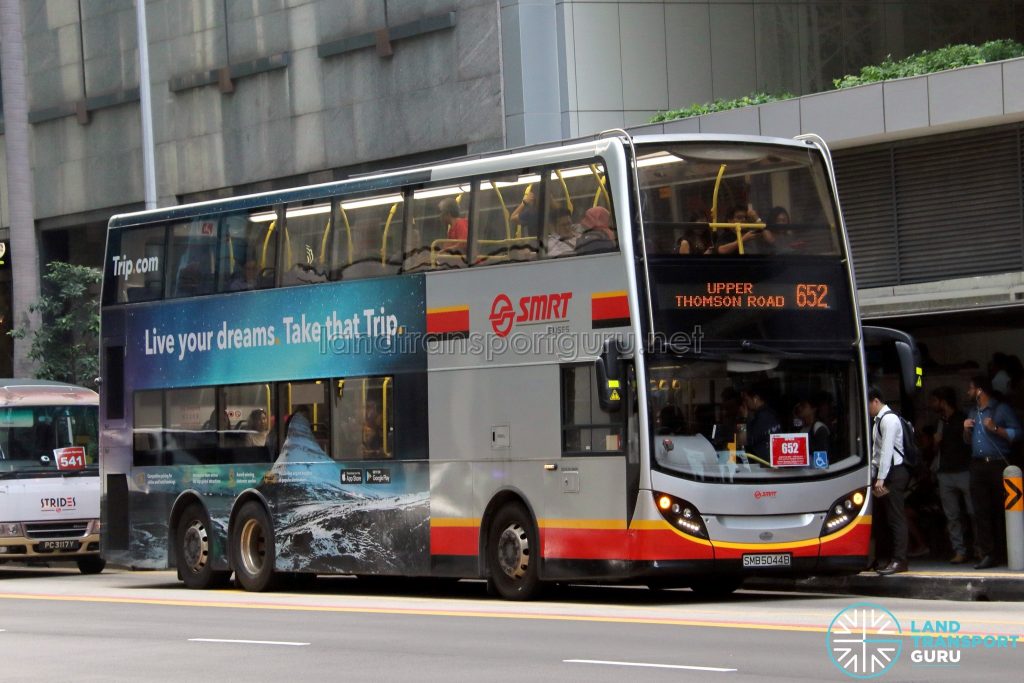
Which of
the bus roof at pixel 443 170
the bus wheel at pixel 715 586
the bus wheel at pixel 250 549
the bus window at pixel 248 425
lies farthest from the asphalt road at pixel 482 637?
the bus roof at pixel 443 170

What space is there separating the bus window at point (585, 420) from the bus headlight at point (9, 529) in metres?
10.6

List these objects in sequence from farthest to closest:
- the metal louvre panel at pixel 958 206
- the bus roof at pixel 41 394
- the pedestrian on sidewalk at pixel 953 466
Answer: the bus roof at pixel 41 394
the metal louvre panel at pixel 958 206
the pedestrian on sidewalk at pixel 953 466

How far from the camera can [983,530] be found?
58.5 feet

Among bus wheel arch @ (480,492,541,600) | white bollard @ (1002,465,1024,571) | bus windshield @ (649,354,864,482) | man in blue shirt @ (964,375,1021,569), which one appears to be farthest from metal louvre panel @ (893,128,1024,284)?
bus wheel arch @ (480,492,541,600)

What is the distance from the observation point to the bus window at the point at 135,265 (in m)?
21.0

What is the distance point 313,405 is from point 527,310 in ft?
11.1

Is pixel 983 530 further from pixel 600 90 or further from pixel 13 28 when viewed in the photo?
pixel 13 28

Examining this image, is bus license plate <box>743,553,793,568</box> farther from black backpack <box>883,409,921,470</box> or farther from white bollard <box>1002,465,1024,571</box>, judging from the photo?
white bollard <box>1002,465,1024,571</box>

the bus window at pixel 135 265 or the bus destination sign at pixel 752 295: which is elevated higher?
the bus window at pixel 135 265

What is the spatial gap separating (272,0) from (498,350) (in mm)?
15273

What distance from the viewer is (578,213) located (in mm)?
16141

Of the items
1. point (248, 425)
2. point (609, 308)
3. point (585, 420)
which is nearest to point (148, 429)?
point (248, 425)

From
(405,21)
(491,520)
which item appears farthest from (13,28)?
(491,520)

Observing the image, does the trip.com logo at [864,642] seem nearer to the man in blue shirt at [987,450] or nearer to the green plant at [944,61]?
the man in blue shirt at [987,450]
